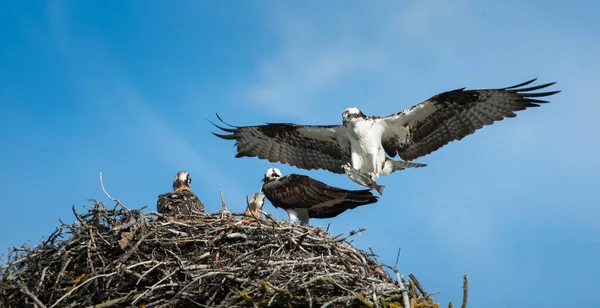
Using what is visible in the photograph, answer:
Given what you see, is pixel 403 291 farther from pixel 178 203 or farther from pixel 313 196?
pixel 178 203

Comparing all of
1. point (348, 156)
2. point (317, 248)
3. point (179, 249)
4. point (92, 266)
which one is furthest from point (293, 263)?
point (348, 156)

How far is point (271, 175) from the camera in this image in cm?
965

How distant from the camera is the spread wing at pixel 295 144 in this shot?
996 centimetres

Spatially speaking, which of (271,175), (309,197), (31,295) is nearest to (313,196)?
(309,197)

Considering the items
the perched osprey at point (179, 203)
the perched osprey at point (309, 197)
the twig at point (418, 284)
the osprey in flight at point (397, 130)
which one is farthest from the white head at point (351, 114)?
the twig at point (418, 284)

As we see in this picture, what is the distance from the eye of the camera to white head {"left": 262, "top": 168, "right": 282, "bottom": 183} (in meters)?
9.60

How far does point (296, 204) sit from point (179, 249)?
261 cm

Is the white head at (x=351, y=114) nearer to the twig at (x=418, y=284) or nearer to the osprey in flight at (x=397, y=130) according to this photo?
the osprey in flight at (x=397, y=130)

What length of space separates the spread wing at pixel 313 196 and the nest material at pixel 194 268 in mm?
1724

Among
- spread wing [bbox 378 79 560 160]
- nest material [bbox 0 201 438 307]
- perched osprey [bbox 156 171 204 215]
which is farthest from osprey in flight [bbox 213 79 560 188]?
nest material [bbox 0 201 438 307]

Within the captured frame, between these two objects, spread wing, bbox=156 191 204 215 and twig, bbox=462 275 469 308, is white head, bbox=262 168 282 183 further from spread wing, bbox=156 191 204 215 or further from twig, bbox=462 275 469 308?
twig, bbox=462 275 469 308

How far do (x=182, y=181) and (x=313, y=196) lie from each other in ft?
6.00

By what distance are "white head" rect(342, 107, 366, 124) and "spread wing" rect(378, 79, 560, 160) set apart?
0.94 feet

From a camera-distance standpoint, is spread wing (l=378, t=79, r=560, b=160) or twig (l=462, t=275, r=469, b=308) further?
spread wing (l=378, t=79, r=560, b=160)
